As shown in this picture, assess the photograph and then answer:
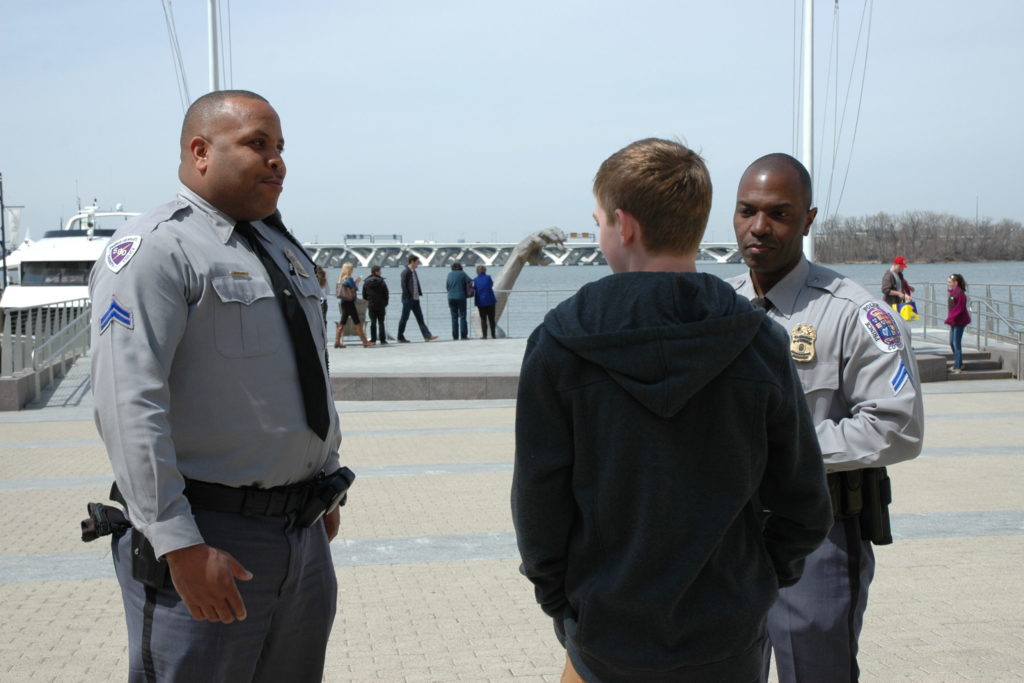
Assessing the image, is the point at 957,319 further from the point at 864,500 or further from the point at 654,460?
the point at 654,460

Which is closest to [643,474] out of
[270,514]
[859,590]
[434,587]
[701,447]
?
[701,447]

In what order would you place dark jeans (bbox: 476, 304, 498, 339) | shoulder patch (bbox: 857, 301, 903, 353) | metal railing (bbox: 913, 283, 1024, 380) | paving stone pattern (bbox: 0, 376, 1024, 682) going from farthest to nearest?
1. dark jeans (bbox: 476, 304, 498, 339)
2. metal railing (bbox: 913, 283, 1024, 380)
3. paving stone pattern (bbox: 0, 376, 1024, 682)
4. shoulder patch (bbox: 857, 301, 903, 353)

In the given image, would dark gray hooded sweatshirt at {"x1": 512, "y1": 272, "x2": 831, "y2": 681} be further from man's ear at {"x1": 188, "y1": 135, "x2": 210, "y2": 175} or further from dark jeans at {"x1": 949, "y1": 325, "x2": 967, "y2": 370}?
dark jeans at {"x1": 949, "y1": 325, "x2": 967, "y2": 370}

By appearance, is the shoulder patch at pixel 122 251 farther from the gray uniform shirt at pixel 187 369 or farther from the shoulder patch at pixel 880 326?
the shoulder patch at pixel 880 326

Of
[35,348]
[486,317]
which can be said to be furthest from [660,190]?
[486,317]

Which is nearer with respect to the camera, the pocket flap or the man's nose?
the pocket flap

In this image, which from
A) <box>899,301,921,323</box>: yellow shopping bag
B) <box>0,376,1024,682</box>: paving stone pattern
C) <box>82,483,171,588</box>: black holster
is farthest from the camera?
<box>899,301,921,323</box>: yellow shopping bag

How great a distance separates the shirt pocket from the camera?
2543 mm

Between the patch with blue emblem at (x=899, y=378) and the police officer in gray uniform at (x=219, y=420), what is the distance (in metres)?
1.55

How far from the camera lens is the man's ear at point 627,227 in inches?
82.7

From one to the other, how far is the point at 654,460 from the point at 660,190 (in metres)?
0.53

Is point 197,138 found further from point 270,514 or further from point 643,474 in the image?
point 643,474

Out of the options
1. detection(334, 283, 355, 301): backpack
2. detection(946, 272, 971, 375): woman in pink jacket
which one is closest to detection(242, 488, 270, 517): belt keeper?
detection(946, 272, 971, 375): woman in pink jacket

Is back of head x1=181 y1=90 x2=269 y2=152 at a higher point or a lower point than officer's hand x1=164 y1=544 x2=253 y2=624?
higher
